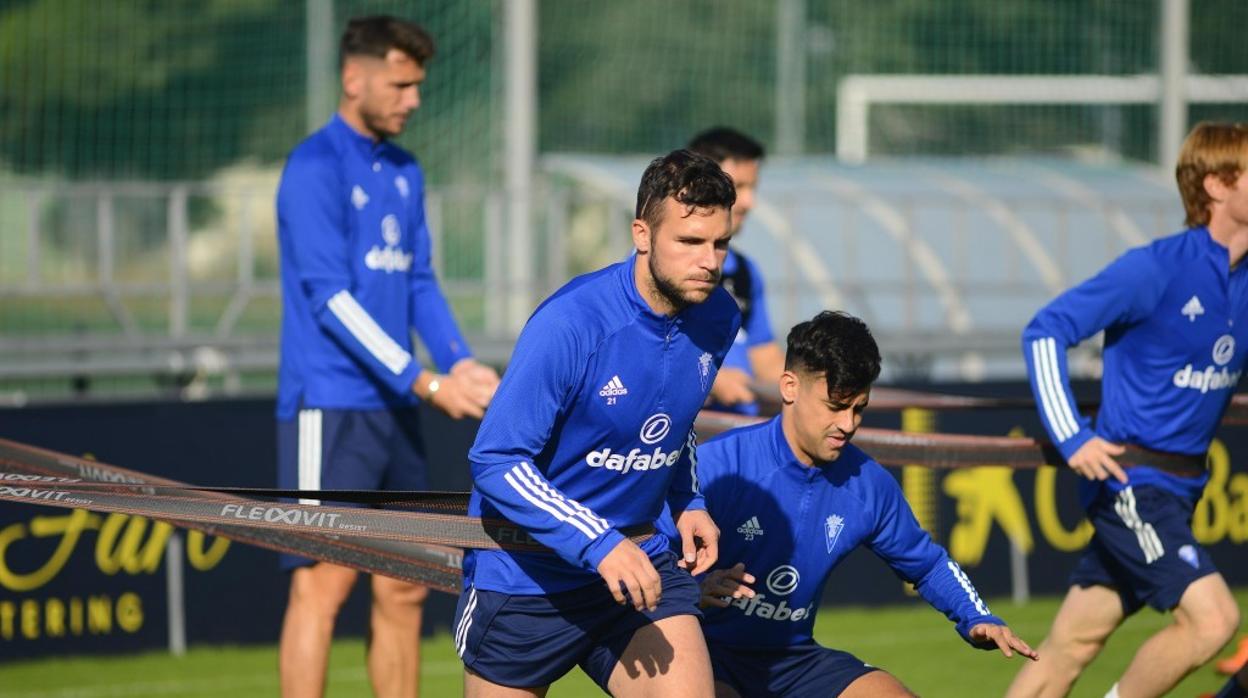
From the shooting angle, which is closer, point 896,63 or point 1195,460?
point 1195,460

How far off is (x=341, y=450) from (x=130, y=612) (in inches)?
121

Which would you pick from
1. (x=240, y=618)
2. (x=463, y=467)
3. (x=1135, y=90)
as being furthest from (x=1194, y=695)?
(x=1135, y=90)

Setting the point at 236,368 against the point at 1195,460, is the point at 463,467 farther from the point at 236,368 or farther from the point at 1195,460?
the point at 1195,460

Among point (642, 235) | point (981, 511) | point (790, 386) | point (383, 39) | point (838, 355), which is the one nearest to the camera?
point (642, 235)

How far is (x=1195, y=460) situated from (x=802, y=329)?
1.82 m

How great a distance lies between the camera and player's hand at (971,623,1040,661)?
4.50 m

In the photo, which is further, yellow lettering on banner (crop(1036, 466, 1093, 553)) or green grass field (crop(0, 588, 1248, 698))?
yellow lettering on banner (crop(1036, 466, 1093, 553))

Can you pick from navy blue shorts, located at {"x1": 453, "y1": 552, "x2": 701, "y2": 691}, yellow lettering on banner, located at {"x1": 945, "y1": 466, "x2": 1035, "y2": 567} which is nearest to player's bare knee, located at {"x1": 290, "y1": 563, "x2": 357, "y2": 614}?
navy blue shorts, located at {"x1": 453, "y1": 552, "x2": 701, "y2": 691}

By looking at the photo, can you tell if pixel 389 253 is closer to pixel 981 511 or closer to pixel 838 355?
pixel 838 355

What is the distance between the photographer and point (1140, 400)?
5918mm

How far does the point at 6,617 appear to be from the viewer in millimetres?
8289

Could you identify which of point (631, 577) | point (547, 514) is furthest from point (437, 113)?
point (631, 577)

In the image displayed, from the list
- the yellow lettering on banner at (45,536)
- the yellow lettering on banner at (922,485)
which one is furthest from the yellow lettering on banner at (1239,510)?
the yellow lettering on banner at (45,536)

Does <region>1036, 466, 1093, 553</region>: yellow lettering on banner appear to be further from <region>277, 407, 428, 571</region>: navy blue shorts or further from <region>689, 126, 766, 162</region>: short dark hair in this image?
<region>277, 407, 428, 571</region>: navy blue shorts
